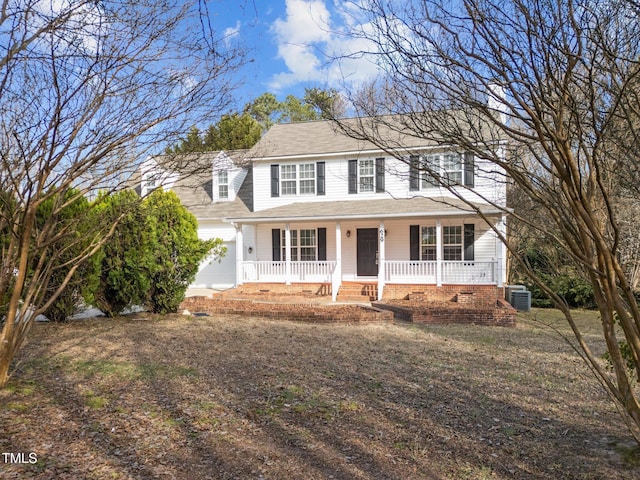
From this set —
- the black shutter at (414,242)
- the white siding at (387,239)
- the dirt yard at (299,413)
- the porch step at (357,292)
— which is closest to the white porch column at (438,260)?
the white siding at (387,239)

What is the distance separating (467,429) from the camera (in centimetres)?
436

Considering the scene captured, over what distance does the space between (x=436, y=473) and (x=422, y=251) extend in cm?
1317

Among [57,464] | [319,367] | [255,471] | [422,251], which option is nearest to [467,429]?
[255,471]

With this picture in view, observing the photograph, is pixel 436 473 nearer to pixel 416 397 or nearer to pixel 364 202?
pixel 416 397

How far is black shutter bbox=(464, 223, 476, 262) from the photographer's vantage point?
15.7 metres

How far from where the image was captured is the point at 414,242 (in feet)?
53.9

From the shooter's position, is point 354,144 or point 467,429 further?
point 354,144

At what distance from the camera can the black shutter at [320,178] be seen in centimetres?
1714

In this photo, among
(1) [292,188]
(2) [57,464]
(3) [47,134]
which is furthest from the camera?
(1) [292,188]

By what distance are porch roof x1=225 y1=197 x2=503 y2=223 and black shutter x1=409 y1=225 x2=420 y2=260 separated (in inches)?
42.2

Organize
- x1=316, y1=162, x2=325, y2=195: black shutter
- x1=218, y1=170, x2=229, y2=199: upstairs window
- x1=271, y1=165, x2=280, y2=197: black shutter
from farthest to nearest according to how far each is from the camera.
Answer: x1=218, y1=170, x2=229, y2=199: upstairs window → x1=271, y1=165, x2=280, y2=197: black shutter → x1=316, y1=162, x2=325, y2=195: black shutter

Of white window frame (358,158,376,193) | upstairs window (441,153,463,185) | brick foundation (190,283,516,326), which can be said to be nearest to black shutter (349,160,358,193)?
white window frame (358,158,376,193)

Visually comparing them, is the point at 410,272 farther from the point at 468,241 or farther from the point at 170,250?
the point at 170,250

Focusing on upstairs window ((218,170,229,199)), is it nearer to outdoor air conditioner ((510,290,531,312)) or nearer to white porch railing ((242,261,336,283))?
white porch railing ((242,261,336,283))
